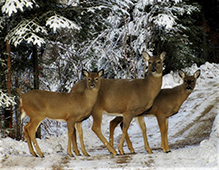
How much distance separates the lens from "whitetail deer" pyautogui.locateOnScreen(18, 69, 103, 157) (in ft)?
29.4

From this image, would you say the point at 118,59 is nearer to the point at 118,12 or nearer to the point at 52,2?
the point at 118,12

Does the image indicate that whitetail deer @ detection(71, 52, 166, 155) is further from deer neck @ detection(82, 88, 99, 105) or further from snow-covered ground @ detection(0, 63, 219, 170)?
snow-covered ground @ detection(0, 63, 219, 170)

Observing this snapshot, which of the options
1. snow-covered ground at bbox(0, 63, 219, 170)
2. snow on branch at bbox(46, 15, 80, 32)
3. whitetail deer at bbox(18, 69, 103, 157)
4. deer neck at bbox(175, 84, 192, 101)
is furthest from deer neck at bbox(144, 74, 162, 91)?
snow on branch at bbox(46, 15, 80, 32)

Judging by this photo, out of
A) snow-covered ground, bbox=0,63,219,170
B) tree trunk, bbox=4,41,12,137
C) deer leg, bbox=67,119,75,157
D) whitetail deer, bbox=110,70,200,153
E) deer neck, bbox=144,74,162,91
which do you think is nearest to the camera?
snow-covered ground, bbox=0,63,219,170

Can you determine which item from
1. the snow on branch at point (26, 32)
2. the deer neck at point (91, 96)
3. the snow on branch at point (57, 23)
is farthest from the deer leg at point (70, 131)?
the snow on branch at point (57, 23)

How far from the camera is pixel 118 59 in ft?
56.1

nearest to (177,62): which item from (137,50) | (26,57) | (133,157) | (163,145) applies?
(137,50)

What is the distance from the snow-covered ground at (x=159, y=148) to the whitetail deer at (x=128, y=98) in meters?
0.92

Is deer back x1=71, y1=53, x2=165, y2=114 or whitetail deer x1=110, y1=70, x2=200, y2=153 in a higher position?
deer back x1=71, y1=53, x2=165, y2=114

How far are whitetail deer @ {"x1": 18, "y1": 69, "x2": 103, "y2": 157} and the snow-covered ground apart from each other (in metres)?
0.77

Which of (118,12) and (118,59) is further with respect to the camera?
(118,59)

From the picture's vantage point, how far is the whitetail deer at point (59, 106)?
897 cm

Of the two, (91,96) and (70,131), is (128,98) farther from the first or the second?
(70,131)

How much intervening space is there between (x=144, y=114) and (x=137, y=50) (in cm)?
821
